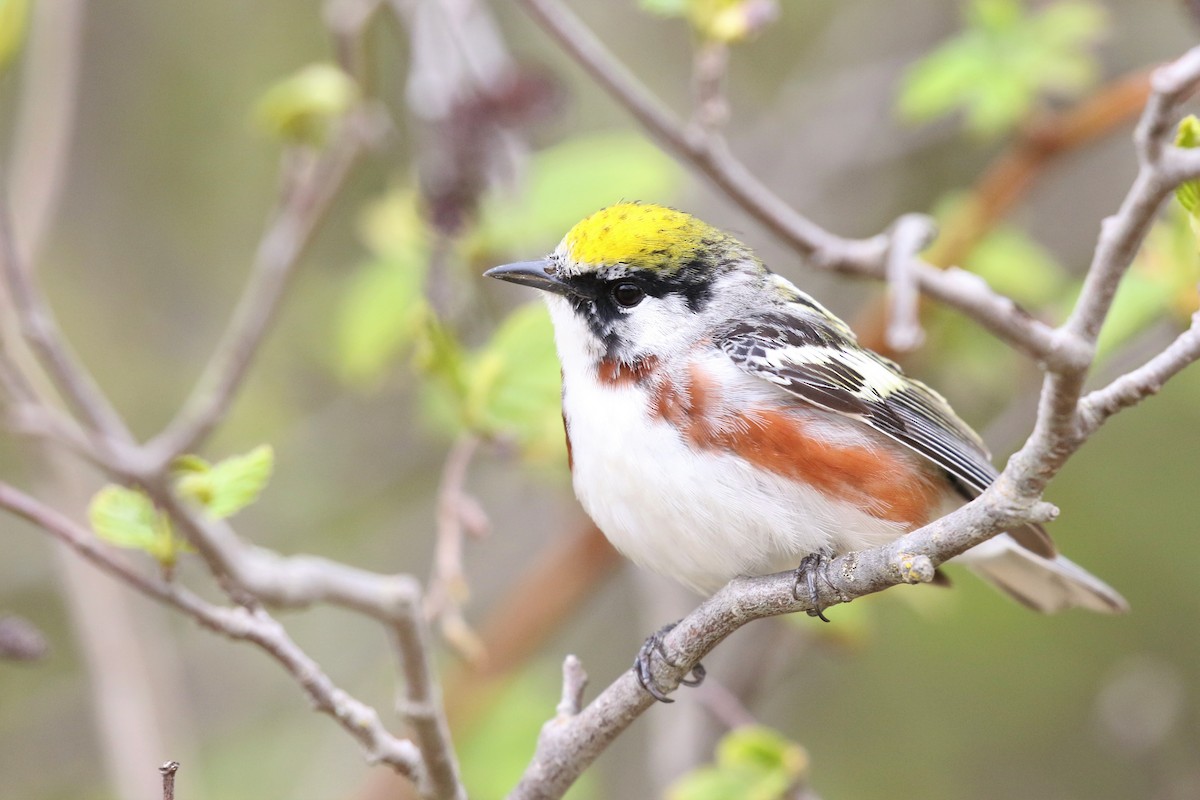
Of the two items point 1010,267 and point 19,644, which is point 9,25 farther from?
point 1010,267

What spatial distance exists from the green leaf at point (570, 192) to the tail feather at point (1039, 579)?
1.55m

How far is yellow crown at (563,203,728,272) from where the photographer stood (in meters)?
3.12

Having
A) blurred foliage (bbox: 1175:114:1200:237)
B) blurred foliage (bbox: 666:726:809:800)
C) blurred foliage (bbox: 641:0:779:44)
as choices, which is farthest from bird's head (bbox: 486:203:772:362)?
blurred foliage (bbox: 1175:114:1200:237)

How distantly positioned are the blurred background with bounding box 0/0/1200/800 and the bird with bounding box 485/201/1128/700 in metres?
0.53

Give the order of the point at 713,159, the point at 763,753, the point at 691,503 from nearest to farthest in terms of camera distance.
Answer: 1. the point at 691,503
2. the point at 763,753
3. the point at 713,159

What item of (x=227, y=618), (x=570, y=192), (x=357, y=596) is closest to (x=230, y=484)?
(x=227, y=618)

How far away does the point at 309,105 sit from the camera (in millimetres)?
3166

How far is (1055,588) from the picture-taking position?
3.29m

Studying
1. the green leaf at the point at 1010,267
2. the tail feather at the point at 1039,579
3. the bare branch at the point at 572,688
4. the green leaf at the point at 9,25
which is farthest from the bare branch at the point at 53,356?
the green leaf at the point at 1010,267

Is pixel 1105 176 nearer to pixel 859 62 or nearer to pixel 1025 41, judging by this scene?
pixel 859 62

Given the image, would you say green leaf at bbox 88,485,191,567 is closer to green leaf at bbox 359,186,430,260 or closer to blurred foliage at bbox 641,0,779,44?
blurred foliage at bbox 641,0,779,44

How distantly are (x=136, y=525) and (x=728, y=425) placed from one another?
1251mm

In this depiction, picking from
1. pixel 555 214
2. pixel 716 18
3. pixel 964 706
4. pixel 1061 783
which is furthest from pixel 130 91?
pixel 1061 783

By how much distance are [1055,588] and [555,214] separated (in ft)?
6.14
